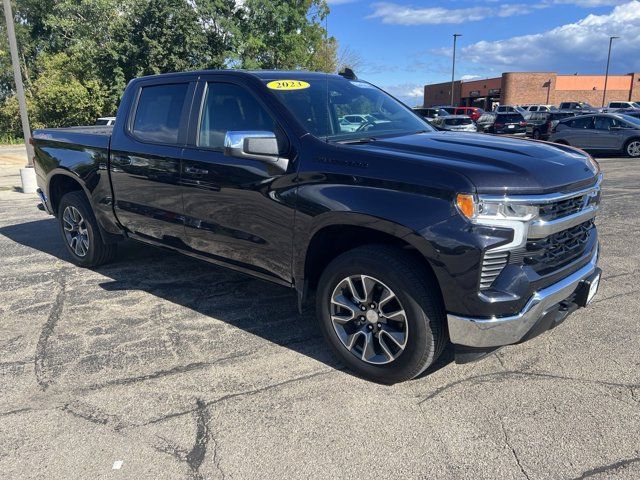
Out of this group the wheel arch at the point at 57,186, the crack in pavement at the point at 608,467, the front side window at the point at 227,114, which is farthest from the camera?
the wheel arch at the point at 57,186

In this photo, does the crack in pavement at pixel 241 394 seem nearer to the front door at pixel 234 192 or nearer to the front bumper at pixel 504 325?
the front door at pixel 234 192

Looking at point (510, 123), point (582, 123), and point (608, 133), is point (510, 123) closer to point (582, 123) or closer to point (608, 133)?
point (582, 123)

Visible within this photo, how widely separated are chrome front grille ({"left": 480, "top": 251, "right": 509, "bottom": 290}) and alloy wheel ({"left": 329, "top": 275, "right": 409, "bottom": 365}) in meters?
0.51

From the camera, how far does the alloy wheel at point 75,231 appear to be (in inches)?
222

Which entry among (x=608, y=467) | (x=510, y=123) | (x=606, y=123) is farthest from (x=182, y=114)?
(x=510, y=123)

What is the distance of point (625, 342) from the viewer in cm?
380

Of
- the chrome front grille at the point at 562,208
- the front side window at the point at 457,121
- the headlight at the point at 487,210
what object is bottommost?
the front side window at the point at 457,121

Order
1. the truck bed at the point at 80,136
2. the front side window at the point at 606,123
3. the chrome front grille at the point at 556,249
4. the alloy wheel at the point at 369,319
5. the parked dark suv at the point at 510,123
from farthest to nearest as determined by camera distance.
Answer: the parked dark suv at the point at 510,123, the front side window at the point at 606,123, the truck bed at the point at 80,136, the alloy wheel at the point at 369,319, the chrome front grille at the point at 556,249

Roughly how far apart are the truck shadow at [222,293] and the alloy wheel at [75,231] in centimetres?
32

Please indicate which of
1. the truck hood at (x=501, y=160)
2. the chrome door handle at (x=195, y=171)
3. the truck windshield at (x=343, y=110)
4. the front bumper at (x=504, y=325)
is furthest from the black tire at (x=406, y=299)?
the chrome door handle at (x=195, y=171)

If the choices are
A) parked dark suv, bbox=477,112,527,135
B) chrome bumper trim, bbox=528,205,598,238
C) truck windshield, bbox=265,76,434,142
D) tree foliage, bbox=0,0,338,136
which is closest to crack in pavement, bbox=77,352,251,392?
truck windshield, bbox=265,76,434,142

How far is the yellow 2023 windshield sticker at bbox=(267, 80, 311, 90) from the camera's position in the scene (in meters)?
3.81

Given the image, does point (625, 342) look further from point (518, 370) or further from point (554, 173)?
point (554, 173)

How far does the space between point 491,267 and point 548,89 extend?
64355 mm
